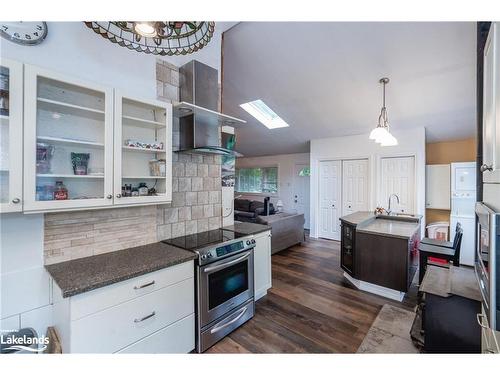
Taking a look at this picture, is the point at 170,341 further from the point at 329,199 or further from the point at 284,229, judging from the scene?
the point at 329,199

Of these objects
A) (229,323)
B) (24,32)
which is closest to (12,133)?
(24,32)

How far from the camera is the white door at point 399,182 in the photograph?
4613 mm

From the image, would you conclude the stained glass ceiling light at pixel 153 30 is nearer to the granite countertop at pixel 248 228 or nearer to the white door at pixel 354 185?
the granite countertop at pixel 248 228

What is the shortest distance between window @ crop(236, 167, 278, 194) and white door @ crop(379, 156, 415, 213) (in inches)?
140

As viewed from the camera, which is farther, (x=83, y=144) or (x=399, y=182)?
(x=399, y=182)

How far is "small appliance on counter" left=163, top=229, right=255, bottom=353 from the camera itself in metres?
1.92

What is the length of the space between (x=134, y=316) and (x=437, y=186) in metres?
5.58

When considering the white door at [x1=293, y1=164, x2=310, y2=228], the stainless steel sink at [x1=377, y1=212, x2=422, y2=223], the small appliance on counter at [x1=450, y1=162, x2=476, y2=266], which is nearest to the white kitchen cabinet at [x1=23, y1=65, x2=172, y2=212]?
the stainless steel sink at [x1=377, y1=212, x2=422, y2=223]
